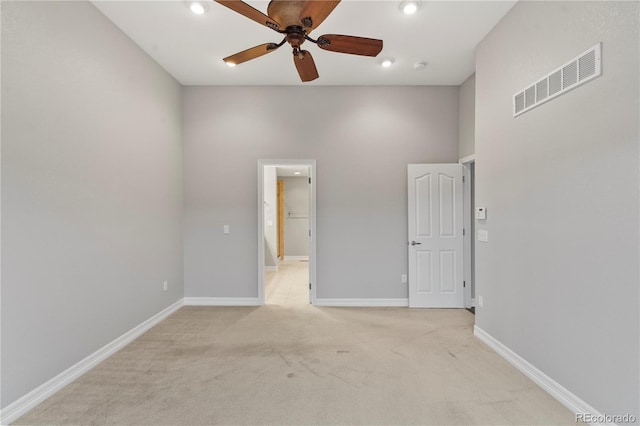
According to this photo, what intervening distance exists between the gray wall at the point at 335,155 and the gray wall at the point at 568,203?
3.95ft

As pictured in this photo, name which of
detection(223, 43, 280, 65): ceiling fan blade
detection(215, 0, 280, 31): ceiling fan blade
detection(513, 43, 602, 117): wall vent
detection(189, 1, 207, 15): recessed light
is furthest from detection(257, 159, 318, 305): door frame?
detection(513, 43, 602, 117): wall vent

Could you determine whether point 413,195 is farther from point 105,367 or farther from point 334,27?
point 105,367

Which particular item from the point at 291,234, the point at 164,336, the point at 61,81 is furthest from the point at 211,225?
the point at 291,234

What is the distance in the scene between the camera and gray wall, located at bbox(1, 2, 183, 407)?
1.79 metres

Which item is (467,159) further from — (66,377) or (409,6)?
(66,377)

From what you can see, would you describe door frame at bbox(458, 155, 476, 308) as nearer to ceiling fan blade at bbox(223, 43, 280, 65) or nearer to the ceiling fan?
the ceiling fan

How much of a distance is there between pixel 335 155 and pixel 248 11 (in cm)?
235

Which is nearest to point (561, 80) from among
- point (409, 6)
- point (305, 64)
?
point (409, 6)

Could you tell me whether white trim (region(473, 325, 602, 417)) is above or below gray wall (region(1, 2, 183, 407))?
below

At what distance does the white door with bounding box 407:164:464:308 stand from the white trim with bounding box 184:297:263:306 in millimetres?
2235

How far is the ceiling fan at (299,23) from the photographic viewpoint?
5.12 ft

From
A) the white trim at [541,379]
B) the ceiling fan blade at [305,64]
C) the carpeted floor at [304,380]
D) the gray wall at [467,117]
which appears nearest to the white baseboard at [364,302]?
the carpeted floor at [304,380]

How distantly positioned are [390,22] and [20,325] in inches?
146

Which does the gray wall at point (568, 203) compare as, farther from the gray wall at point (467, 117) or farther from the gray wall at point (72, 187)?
the gray wall at point (72, 187)
